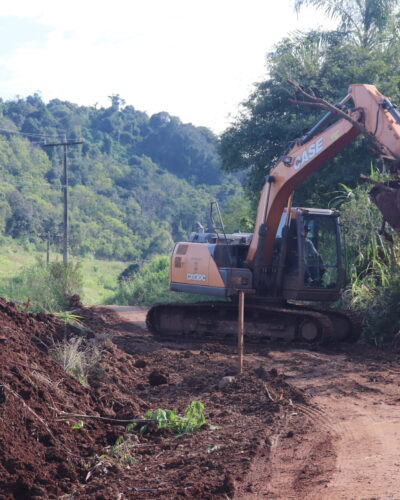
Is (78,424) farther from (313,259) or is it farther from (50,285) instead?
(50,285)

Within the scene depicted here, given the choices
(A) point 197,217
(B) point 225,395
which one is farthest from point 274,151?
(A) point 197,217

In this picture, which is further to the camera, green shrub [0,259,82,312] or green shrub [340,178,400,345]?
green shrub [0,259,82,312]

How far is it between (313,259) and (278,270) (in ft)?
2.32

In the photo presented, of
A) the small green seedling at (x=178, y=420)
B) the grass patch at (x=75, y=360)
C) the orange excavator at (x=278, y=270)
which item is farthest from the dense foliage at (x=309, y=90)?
the small green seedling at (x=178, y=420)

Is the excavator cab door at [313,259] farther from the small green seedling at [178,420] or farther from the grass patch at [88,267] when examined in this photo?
the grass patch at [88,267]

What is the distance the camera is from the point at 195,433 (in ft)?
23.3

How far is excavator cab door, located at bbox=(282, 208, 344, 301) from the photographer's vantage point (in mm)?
13617

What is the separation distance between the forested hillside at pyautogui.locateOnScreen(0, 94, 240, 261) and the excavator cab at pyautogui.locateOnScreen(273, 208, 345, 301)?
41990 millimetres

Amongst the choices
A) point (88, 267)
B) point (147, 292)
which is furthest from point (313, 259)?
point (88, 267)

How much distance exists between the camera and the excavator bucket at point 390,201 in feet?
33.2

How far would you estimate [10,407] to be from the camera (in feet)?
20.0

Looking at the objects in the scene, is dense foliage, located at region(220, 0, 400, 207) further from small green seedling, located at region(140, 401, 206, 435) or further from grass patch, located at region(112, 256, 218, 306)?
small green seedling, located at region(140, 401, 206, 435)

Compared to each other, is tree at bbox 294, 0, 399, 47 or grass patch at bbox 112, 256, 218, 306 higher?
tree at bbox 294, 0, 399, 47

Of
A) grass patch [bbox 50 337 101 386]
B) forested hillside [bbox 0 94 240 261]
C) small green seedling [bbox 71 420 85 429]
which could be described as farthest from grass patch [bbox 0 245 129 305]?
small green seedling [bbox 71 420 85 429]
